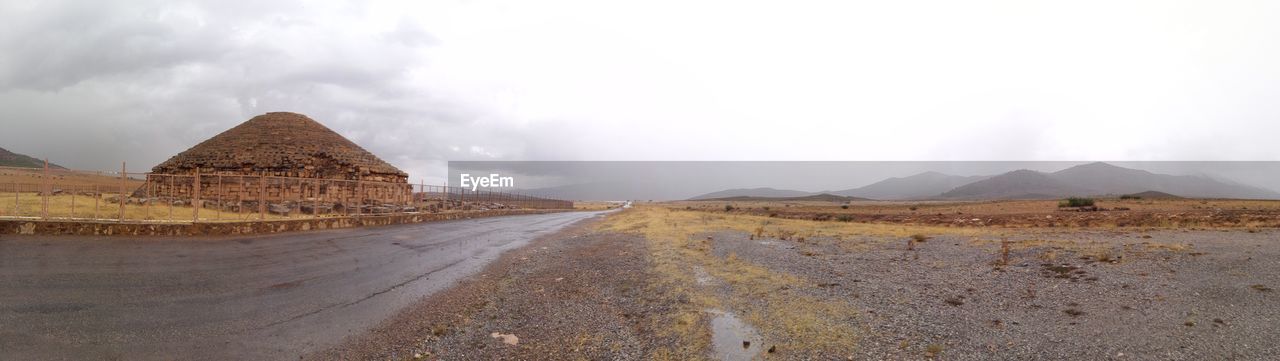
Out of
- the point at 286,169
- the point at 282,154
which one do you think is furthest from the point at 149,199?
the point at 282,154

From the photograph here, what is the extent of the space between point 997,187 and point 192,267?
650ft

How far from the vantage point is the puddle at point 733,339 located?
7004 mm

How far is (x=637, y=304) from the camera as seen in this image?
1005 centimetres

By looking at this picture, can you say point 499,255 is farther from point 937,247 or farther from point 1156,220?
point 1156,220

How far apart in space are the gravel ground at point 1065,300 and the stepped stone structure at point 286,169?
29.2 m

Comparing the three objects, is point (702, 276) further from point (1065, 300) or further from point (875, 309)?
point (1065, 300)

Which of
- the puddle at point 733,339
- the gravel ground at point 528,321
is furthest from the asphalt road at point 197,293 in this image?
the puddle at point 733,339

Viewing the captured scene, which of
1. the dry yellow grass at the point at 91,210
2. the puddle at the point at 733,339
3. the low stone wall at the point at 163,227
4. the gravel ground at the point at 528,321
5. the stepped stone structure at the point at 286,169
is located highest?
the stepped stone structure at the point at 286,169

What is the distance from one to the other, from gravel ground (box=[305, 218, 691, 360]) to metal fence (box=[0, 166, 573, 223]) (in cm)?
1594

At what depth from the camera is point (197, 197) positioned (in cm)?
2067

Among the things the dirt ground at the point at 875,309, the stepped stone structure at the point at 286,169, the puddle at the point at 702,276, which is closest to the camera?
the dirt ground at the point at 875,309

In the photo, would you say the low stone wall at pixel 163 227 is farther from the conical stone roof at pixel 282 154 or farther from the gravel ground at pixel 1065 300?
the gravel ground at pixel 1065 300

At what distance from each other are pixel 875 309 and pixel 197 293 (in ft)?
40.1

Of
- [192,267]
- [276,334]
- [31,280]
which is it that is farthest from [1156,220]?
[31,280]
